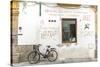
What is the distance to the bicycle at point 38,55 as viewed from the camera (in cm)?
165

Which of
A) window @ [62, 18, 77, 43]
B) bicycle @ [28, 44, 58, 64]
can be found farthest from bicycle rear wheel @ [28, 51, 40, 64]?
window @ [62, 18, 77, 43]

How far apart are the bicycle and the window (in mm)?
139

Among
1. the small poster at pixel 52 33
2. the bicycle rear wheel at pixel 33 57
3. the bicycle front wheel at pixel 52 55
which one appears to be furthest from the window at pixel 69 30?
the bicycle rear wheel at pixel 33 57

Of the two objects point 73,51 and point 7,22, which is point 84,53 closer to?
point 73,51

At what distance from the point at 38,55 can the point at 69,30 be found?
1.16ft

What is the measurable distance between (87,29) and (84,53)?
218mm

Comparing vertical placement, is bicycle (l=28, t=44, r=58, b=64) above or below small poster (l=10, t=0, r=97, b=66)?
below

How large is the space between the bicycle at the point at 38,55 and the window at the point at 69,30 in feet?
0.46

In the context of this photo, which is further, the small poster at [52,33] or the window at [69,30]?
the window at [69,30]

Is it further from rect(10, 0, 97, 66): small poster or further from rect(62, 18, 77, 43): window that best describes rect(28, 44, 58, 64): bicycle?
rect(62, 18, 77, 43): window

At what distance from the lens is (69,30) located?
175cm

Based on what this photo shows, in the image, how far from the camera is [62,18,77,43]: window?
5.70ft

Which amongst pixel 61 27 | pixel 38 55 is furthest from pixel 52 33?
pixel 38 55

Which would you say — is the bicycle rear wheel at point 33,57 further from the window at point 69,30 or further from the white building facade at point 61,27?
the window at point 69,30
